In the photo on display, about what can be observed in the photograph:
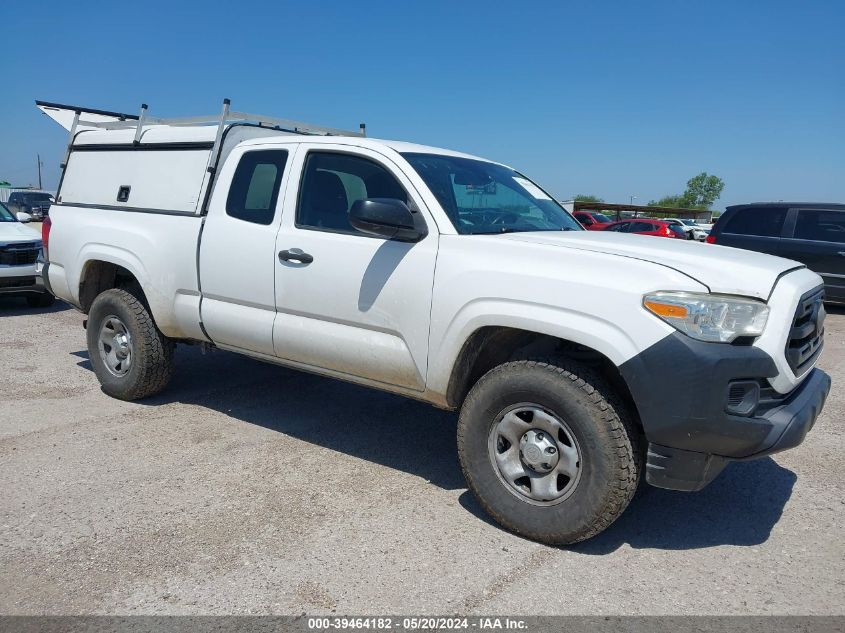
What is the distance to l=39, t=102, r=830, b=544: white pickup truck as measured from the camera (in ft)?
9.53

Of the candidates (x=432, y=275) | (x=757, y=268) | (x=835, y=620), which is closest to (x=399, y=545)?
(x=432, y=275)

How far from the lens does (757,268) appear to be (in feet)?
10.2

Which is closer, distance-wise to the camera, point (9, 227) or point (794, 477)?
point (794, 477)

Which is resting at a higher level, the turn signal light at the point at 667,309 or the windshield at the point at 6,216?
the turn signal light at the point at 667,309

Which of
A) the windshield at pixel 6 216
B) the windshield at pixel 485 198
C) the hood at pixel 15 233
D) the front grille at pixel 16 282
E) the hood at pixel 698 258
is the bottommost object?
the front grille at pixel 16 282

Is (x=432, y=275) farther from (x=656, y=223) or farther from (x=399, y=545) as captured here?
(x=656, y=223)

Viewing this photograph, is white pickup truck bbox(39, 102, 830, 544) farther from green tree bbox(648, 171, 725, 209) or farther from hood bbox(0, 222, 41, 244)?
green tree bbox(648, 171, 725, 209)

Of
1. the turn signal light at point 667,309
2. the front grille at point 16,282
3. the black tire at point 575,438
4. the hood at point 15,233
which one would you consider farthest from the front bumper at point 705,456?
the hood at point 15,233

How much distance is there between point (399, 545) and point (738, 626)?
4.88ft

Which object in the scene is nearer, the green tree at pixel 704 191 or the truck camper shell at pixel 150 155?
the truck camper shell at pixel 150 155

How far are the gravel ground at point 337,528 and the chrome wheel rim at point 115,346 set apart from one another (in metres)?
0.33

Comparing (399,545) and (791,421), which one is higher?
(791,421)

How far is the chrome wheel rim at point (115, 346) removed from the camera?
5305 mm

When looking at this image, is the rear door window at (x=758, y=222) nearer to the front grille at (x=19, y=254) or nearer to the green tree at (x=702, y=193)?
the front grille at (x=19, y=254)
